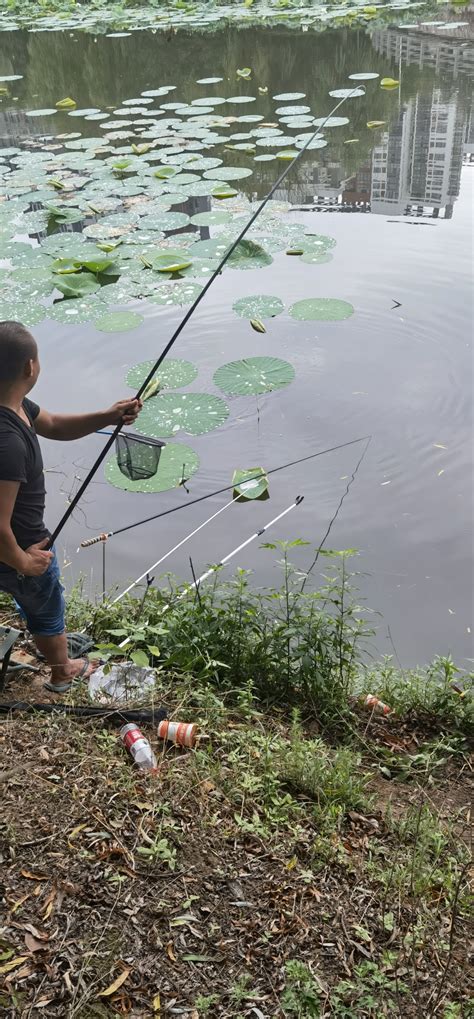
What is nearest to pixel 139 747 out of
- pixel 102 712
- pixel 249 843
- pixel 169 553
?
pixel 102 712

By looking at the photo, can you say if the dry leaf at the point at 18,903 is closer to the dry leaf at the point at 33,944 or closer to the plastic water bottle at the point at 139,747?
the dry leaf at the point at 33,944

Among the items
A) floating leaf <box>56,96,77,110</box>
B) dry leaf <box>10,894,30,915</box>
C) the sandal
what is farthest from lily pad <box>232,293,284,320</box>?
floating leaf <box>56,96,77,110</box>

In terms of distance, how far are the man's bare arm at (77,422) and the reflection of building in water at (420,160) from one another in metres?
4.45

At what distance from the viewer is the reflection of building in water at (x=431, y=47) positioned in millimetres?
9375

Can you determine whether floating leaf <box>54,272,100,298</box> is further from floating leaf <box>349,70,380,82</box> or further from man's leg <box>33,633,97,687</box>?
floating leaf <box>349,70,380,82</box>

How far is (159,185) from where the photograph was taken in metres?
6.31

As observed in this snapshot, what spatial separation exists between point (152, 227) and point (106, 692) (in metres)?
4.30

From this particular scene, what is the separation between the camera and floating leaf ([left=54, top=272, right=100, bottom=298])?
15.9ft

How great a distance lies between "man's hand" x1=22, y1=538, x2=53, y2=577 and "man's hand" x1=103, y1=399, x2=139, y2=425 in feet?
1.49

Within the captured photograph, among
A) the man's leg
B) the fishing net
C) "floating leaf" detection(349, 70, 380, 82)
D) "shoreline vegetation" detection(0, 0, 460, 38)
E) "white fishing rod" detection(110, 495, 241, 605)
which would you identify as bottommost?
"white fishing rod" detection(110, 495, 241, 605)

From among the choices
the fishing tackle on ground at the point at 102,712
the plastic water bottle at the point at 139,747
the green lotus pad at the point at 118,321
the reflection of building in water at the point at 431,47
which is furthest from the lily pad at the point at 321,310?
the reflection of building in water at the point at 431,47

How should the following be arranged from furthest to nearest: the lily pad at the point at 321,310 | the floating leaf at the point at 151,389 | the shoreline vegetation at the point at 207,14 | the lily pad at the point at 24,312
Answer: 1. the shoreline vegetation at the point at 207,14
2. the lily pad at the point at 24,312
3. the lily pad at the point at 321,310
4. the floating leaf at the point at 151,389

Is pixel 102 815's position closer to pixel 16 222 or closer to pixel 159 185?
pixel 16 222

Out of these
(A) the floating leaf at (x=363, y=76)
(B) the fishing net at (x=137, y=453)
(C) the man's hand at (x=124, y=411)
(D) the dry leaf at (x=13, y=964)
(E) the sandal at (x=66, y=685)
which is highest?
(A) the floating leaf at (x=363, y=76)
